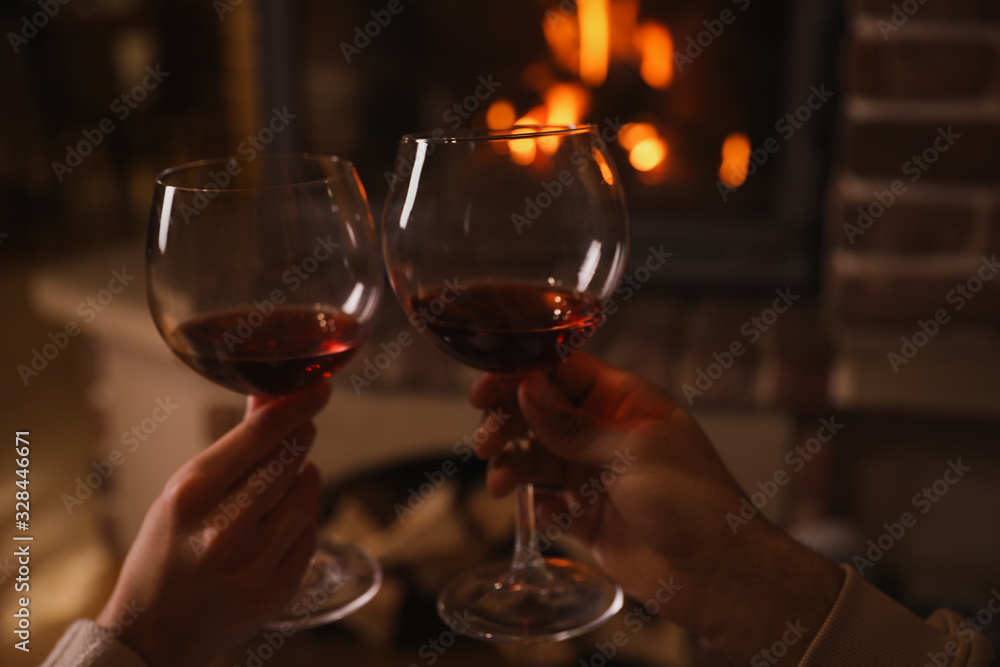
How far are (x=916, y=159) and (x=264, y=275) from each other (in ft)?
3.70

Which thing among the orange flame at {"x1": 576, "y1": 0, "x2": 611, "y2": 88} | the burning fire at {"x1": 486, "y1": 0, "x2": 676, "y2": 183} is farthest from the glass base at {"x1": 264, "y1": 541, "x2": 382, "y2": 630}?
the orange flame at {"x1": 576, "y1": 0, "x2": 611, "y2": 88}

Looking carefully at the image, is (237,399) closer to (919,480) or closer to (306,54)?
(306,54)

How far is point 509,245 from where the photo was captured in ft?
2.49

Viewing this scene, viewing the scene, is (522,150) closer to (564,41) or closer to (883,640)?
(883,640)

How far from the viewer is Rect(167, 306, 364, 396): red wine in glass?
77 cm

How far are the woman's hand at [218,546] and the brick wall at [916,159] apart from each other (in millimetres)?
1053

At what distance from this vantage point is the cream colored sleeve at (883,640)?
74cm

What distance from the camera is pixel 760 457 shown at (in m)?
1.50

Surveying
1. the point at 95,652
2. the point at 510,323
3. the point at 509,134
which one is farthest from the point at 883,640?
the point at 95,652

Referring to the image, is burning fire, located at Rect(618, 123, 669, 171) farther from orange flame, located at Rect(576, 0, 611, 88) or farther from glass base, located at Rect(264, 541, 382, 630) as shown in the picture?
glass base, located at Rect(264, 541, 382, 630)

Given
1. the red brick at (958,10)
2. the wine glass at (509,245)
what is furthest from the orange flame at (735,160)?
the wine glass at (509,245)

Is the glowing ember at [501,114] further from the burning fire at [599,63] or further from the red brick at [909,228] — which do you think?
the red brick at [909,228]

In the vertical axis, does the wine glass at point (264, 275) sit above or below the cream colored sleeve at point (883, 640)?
above

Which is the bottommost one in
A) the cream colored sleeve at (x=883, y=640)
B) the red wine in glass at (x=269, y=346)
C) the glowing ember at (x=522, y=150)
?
the cream colored sleeve at (x=883, y=640)
